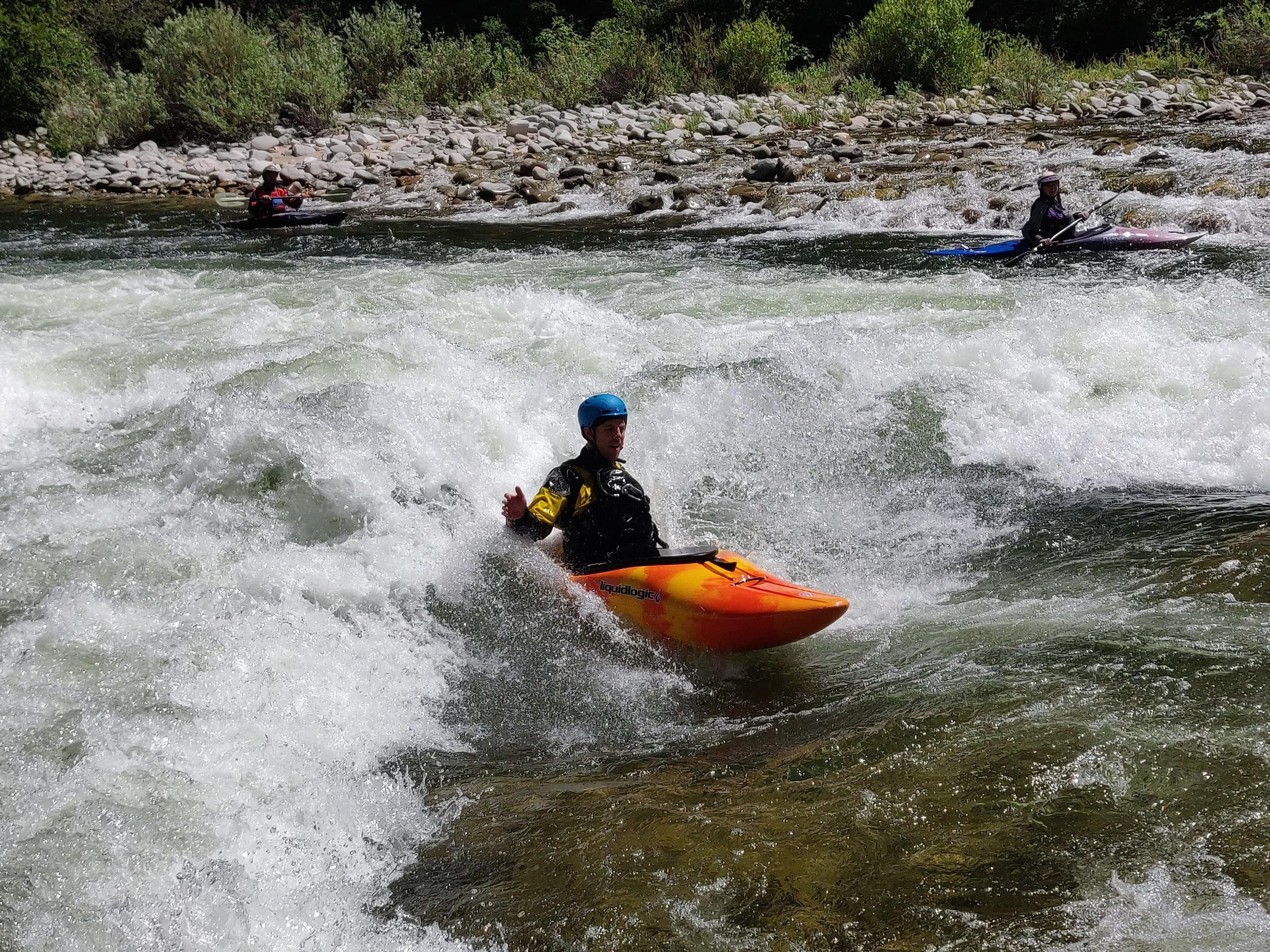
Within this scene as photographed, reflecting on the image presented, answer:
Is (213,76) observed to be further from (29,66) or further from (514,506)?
(514,506)

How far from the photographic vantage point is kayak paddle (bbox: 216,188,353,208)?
15.1 metres

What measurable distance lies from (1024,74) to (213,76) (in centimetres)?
1593

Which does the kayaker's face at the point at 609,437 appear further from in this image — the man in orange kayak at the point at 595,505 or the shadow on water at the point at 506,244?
the shadow on water at the point at 506,244

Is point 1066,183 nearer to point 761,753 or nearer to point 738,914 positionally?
point 761,753

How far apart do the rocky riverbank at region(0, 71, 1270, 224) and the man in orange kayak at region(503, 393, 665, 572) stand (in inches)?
340

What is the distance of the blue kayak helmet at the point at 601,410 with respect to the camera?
3.84m

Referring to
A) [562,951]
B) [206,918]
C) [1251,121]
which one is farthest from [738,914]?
[1251,121]

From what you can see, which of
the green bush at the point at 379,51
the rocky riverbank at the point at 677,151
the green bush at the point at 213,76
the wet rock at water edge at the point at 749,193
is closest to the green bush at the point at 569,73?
the rocky riverbank at the point at 677,151

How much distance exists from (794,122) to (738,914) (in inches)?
665

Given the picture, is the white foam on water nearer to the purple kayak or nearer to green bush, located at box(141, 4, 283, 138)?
the purple kayak

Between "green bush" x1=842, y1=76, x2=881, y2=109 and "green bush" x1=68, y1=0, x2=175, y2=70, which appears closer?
"green bush" x1=842, y1=76, x2=881, y2=109

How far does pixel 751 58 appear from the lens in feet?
66.5

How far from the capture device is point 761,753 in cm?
286

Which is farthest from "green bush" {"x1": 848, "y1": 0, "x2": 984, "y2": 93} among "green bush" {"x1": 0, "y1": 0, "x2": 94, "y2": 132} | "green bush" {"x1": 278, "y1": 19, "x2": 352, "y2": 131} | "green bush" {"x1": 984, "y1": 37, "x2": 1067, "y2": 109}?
"green bush" {"x1": 0, "y1": 0, "x2": 94, "y2": 132}
